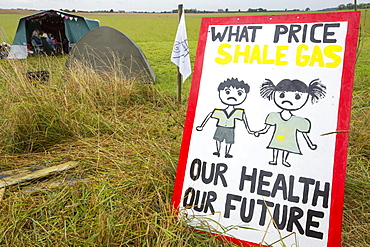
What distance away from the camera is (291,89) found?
4.79 feet

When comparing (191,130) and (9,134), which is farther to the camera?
(9,134)

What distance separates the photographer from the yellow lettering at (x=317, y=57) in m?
1.42

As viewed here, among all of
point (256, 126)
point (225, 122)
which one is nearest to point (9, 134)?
point (225, 122)

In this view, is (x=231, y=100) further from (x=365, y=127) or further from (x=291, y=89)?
(x=365, y=127)

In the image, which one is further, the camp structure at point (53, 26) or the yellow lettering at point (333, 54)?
the camp structure at point (53, 26)

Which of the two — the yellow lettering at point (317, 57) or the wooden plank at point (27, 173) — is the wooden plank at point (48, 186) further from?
the yellow lettering at point (317, 57)

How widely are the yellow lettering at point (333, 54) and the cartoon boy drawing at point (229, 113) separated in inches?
16.2

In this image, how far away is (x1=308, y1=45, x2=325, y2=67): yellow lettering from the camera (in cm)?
142

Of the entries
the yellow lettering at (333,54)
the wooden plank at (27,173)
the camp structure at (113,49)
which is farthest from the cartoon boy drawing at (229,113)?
the camp structure at (113,49)

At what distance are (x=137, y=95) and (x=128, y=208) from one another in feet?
8.41

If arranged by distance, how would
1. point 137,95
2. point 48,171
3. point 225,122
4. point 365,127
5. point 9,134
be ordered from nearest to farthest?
point 225,122 → point 48,171 → point 365,127 → point 9,134 → point 137,95

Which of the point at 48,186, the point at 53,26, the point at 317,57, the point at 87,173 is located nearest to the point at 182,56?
the point at 87,173

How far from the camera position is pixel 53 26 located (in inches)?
470

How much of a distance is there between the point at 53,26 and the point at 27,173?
456 inches
